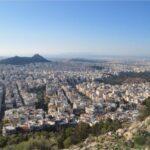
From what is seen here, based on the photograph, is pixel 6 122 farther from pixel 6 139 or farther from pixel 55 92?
pixel 55 92

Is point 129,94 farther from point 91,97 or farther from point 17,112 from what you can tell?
point 17,112

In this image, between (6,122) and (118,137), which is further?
(6,122)

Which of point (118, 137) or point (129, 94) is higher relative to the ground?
point (118, 137)

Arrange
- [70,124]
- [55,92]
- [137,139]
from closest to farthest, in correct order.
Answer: [137,139] < [70,124] < [55,92]

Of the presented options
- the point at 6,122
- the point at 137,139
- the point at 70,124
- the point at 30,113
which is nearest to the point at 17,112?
the point at 30,113

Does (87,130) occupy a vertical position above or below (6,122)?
above

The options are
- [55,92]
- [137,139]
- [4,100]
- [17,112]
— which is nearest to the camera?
[137,139]

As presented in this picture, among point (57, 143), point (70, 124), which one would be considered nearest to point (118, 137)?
point (57, 143)

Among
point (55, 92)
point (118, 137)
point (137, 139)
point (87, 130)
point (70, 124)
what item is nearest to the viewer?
point (137, 139)

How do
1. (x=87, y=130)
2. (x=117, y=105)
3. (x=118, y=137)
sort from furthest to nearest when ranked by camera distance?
(x=117, y=105), (x=87, y=130), (x=118, y=137)
